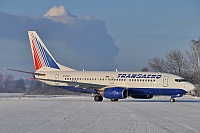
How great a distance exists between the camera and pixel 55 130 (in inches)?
540

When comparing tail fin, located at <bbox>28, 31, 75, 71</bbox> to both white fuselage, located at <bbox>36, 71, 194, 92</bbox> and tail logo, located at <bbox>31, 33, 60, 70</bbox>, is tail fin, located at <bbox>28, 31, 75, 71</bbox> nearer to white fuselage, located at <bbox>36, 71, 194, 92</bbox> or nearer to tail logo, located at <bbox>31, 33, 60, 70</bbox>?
tail logo, located at <bbox>31, 33, 60, 70</bbox>

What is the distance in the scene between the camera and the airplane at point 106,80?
42375 millimetres

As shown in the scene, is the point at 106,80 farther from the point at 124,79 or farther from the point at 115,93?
the point at 115,93

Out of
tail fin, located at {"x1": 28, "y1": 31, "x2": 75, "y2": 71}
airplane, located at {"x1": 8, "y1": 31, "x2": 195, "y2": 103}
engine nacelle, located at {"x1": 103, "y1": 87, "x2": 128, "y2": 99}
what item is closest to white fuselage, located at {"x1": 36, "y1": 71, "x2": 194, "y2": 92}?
airplane, located at {"x1": 8, "y1": 31, "x2": 195, "y2": 103}

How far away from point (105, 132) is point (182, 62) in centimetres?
7589

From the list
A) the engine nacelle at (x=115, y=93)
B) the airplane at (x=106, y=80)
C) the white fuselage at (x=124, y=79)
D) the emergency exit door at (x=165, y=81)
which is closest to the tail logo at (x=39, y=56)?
the airplane at (x=106, y=80)

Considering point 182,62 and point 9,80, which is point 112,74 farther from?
point 9,80

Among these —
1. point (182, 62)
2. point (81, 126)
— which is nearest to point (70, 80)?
point (81, 126)

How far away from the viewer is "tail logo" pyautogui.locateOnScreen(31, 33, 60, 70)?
162 feet

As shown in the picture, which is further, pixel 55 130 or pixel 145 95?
pixel 145 95

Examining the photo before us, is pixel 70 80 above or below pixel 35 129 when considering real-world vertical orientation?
above

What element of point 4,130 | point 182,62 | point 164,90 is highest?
point 182,62

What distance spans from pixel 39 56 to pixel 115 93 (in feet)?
39.6

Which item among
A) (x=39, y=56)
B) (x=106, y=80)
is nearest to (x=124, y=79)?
(x=106, y=80)
